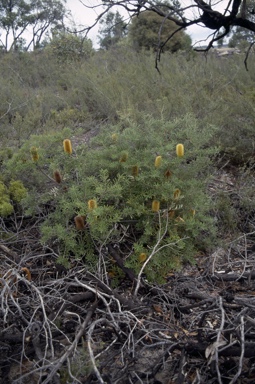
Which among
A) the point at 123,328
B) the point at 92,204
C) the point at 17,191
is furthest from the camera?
the point at 17,191

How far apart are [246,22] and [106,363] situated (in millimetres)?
3967

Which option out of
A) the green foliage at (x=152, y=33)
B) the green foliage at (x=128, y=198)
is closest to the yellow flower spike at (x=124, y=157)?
the green foliage at (x=128, y=198)

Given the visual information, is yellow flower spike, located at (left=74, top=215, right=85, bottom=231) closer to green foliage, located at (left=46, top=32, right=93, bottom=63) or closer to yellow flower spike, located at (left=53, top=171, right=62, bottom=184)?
yellow flower spike, located at (left=53, top=171, right=62, bottom=184)

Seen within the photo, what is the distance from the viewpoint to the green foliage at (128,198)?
9.32 feet

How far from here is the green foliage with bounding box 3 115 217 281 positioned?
112 inches

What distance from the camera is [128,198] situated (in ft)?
9.86

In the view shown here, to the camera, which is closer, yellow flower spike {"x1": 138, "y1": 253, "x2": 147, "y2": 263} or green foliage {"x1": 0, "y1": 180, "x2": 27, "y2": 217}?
yellow flower spike {"x1": 138, "y1": 253, "x2": 147, "y2": 263}

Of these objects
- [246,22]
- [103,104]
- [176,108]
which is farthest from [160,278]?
[103,104]

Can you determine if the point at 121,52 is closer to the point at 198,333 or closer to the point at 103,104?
the point at 103,104

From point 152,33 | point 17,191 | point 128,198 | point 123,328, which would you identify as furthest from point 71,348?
point 152,33

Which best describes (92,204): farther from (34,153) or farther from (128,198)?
(34,153)

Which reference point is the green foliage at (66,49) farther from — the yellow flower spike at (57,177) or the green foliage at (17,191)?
the yellow flower spike at (57,177)

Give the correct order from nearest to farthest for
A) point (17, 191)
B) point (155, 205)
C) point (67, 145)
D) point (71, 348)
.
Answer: point (71, 348)
point (155, 205)
point (67, 145)
point (17, 191)

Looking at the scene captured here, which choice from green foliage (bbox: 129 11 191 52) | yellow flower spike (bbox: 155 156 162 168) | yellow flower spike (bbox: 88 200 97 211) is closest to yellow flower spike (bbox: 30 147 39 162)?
yellow flower spike (bbox: 88 200 97 211)
